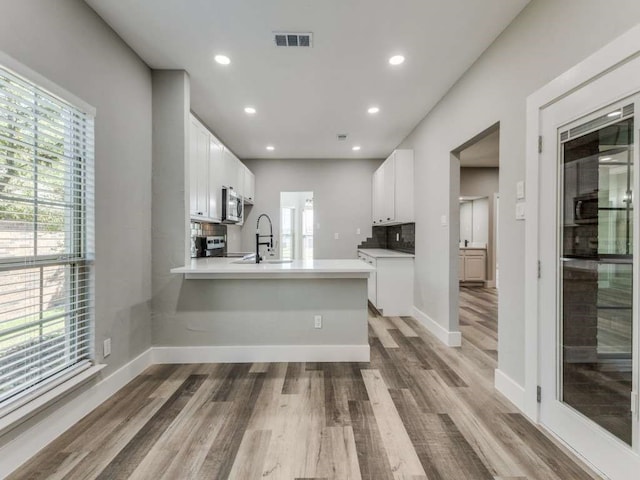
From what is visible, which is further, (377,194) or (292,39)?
(377,194)

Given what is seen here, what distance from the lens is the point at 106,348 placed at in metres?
2.20

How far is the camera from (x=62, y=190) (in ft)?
6.12

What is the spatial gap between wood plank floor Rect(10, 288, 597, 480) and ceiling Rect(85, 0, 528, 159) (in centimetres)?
268

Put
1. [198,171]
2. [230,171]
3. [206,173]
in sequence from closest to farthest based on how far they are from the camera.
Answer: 1. [198,171]
2. [206,173]
3. [230,171]

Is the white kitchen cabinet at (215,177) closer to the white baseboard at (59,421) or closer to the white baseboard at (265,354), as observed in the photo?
the white baseboard at (265,354)

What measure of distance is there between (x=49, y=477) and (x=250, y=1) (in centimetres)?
287

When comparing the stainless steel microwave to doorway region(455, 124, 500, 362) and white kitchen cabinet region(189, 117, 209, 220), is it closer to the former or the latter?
white kitchen cabinet region(189, 117, 209, 220)

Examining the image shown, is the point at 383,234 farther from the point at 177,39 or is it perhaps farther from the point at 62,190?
the point at 62,190

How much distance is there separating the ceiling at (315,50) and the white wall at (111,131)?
0.22m

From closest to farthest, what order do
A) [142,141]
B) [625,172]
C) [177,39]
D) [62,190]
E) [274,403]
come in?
[625,172] < [62,190] < [274,403] < [177,39] < [142,141]

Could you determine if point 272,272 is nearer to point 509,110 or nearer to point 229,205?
point 229,205

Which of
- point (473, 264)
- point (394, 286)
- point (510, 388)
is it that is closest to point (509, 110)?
point (510, 388)

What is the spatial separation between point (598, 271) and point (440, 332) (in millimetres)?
2030

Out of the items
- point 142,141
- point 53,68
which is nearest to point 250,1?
point 53,68
